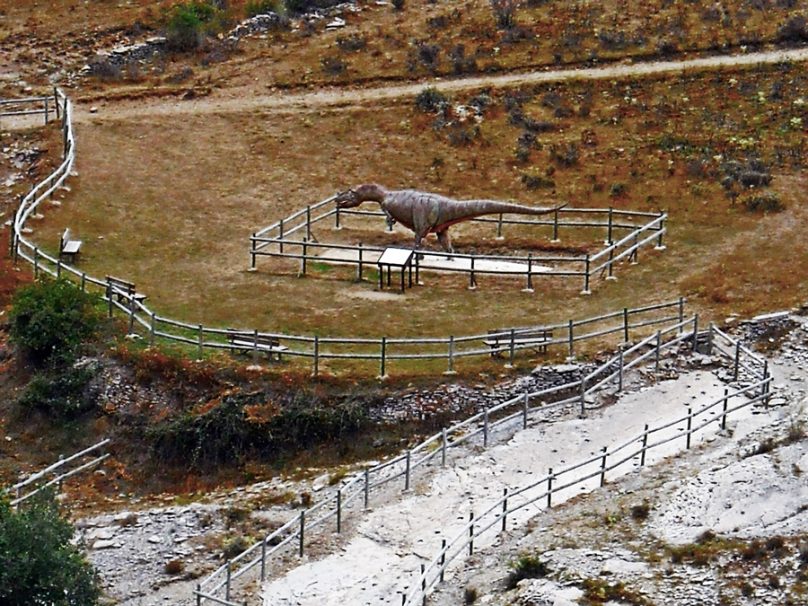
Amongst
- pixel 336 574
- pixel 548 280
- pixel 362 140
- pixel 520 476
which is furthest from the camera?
pixel 362 140

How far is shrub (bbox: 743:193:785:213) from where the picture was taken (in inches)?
2301

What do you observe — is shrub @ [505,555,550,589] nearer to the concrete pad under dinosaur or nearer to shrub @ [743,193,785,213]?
the concrete pad under dinosaur

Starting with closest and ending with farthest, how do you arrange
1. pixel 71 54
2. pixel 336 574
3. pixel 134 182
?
pixel 336 574 → pixel 134 182 → pixel 71 54

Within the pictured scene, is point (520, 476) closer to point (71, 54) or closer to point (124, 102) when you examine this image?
point (124, 102)

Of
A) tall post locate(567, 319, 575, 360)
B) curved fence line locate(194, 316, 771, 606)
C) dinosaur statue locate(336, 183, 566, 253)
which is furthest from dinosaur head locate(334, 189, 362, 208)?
curved fence line locate(194, 316, 771, 606)

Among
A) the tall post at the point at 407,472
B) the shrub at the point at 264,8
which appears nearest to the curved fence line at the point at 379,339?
the tall post at the point at 407,472

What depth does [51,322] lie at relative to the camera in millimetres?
49688

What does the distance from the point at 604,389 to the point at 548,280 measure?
7.88 metres

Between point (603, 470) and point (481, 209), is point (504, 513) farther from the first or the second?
point (481, 209)

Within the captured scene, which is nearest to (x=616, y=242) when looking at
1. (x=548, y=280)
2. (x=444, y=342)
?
(x=548, y=280)

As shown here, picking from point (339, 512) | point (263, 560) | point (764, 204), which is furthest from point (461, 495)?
point (764, 204)

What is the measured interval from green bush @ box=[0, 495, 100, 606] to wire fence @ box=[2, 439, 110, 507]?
6.23 meters

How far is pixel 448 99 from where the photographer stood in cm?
6975

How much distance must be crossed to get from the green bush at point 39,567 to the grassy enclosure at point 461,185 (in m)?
14.0
